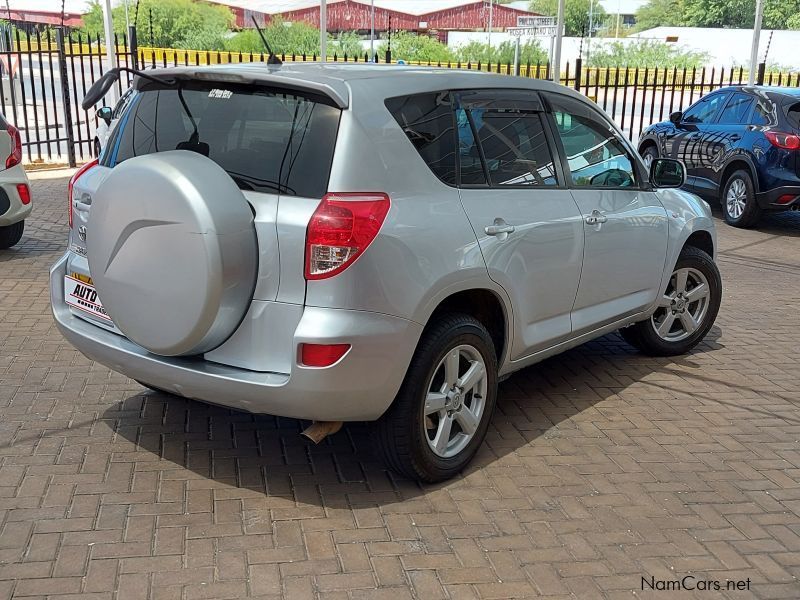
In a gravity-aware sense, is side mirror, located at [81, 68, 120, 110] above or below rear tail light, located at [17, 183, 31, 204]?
above

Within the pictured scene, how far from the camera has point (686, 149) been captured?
41.2 ft

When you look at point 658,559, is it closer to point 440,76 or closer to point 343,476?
point 343,476

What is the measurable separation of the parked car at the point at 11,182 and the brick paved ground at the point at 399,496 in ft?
9.58

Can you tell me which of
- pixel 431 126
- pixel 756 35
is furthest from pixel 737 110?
pixel 431 126

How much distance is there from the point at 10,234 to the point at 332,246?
6.35 meters

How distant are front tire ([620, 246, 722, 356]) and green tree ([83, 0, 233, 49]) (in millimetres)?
43381

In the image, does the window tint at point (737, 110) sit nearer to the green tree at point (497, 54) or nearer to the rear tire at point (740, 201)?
the rear tire at point (740, 201)

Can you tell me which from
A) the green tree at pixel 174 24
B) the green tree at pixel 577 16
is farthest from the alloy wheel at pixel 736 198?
the green tree at pixel 577 16

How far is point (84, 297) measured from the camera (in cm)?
440

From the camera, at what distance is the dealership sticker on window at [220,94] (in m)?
4.04

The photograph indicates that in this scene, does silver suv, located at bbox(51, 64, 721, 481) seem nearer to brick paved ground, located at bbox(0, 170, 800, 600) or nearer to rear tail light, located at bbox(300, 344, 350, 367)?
rear tail light, located at bbox(300, 344, 350, 367)

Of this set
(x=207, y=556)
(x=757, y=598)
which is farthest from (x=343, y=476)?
(x=757, y=598)

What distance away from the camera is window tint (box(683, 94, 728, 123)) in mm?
12367

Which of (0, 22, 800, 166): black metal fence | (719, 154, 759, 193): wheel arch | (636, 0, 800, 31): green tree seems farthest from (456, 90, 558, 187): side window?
(636, 0, 800, 31): green tree
